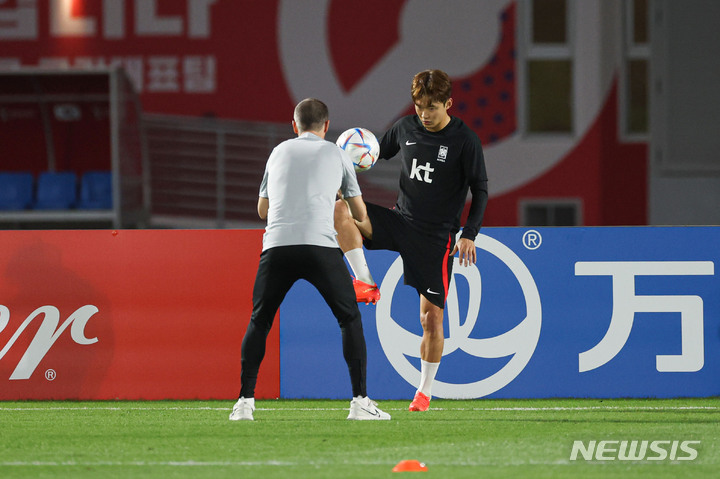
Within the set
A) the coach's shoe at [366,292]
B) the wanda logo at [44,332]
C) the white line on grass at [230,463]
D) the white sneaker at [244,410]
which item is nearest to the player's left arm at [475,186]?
the coach's shoe at [366,292]

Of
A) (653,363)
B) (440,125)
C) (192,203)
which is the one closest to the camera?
(440,125)

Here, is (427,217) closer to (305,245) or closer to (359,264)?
(359,264)

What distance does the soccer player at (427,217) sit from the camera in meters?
5.76

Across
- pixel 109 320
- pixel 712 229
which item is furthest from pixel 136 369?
pixel 712 229

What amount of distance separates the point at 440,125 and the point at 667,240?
178cm

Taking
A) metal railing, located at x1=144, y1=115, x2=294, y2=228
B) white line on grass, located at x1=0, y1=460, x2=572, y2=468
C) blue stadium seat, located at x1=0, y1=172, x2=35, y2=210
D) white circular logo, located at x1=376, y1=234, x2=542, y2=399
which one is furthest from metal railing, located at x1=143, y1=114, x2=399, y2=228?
white line on grass, located at x1=0, y1=460, x2=572, y2=468

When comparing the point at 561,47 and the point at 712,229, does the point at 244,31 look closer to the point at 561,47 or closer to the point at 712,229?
the point at 561,47

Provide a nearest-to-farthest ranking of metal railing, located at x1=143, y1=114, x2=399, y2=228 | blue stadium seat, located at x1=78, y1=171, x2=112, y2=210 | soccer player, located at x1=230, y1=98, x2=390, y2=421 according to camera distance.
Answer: soccer player, located at x1=230, y1=98, x2=390, y2=421, blue stadium seat, located at x1=78, y1=171, x2=112, y2=210, metal railing, located at x1=143, y1=114, x2=399, y2=228

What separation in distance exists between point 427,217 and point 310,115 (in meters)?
1.04

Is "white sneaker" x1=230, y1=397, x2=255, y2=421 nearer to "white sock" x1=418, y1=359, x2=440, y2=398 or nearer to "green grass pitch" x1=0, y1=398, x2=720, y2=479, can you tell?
"green grass pitch" x1=0, y1=398, x2=720, y2=479

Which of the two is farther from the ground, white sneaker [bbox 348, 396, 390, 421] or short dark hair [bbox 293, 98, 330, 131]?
short dark hair [bbox 293, 98, 330, 131]

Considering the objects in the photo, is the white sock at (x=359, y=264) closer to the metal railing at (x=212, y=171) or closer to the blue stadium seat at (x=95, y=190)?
the blue stadium seat at (x=95, y=190)

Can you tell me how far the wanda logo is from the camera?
6.66 meters

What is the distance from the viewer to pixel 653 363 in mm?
6566
